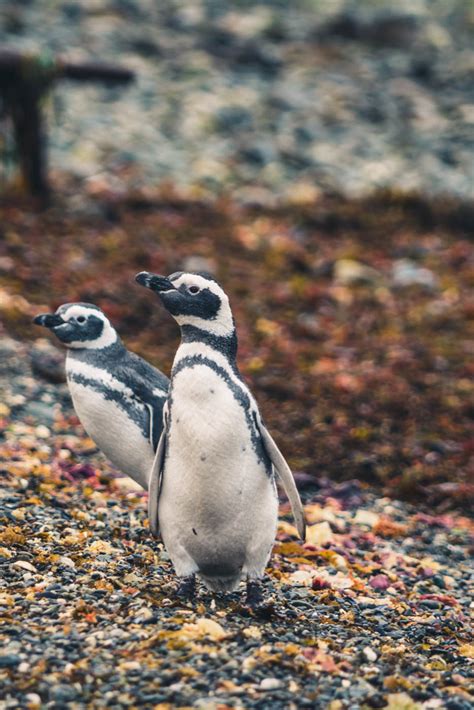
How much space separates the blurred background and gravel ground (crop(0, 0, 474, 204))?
0.03 meters

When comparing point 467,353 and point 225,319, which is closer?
point 225,319

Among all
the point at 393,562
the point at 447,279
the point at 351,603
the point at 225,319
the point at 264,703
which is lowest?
the point at 447,279

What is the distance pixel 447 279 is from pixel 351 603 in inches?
259

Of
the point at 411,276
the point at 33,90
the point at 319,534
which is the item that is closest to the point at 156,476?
the point at 319,534

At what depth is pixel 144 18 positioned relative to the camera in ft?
55.1

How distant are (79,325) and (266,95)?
10.7m

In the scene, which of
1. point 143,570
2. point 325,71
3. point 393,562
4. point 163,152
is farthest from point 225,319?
point 325,71

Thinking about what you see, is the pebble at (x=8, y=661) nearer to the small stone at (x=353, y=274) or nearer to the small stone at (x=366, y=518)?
the small stone at (x=366, y=518)

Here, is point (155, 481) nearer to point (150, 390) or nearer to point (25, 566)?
point (150, 390)

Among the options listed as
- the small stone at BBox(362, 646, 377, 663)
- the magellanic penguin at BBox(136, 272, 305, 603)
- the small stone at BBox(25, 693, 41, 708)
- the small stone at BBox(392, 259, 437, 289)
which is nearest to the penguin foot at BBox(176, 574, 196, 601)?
the magellanic penguin at BBox(136, 272, 305, 603)

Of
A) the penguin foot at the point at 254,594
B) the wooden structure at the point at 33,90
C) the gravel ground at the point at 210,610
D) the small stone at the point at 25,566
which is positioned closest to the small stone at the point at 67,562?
the gravel ground at the point at 210,610

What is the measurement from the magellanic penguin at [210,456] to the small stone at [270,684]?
65cm

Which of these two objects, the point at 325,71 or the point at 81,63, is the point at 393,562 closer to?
the point at 81,63

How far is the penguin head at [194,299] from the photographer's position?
14.3ft
